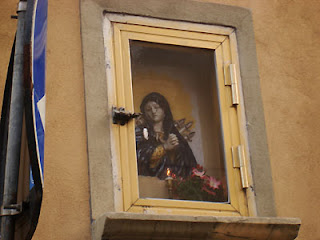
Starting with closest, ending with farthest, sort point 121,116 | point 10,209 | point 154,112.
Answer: point 10,209, point 121,116, point 154,112

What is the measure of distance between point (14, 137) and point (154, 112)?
2106mm

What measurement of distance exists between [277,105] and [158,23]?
922 mm

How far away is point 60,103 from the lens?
16.6 ft

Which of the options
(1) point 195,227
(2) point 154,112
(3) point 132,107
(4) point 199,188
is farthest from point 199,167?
(1) point 195,227

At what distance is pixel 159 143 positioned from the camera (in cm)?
527

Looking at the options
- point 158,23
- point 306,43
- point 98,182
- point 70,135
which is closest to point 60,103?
point 70,135

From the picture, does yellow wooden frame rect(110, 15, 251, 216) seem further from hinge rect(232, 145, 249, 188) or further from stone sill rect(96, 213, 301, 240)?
stone sill rect(96, 213, 301, 240)

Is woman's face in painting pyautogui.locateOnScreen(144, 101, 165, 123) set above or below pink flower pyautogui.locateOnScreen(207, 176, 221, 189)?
above

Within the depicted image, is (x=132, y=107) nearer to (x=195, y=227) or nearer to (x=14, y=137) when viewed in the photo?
(x=195, y=227)

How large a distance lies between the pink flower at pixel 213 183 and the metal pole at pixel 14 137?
83.1 inches

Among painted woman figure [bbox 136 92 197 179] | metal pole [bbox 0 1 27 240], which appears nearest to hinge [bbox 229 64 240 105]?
painted woman figure [bbox 136 92 197 179]

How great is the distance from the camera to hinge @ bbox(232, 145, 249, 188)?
5.25 metres

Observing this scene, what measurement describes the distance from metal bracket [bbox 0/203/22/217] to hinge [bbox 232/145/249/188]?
2261 millimetres

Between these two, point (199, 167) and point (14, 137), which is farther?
point (199, 167)
